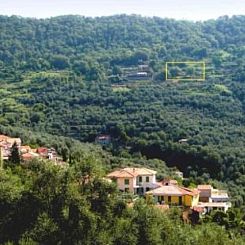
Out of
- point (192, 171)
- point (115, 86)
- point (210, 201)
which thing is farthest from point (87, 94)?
point (210, 201)

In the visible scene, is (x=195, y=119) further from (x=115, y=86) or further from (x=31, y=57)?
(x=31, y=57)

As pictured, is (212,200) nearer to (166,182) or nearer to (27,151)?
(166,182)

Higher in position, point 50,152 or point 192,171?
point 50,152

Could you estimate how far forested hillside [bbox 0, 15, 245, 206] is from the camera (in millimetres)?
50562

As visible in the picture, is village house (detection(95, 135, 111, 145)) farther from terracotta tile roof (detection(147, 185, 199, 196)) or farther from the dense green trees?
the dense green trees

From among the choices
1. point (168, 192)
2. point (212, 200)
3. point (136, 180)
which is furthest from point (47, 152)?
point (212, 200)

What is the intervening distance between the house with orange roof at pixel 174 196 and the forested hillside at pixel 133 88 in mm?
4619

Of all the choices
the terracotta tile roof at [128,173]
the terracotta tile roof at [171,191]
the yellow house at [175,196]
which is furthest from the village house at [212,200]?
the terracotta tile roof at [128,173]

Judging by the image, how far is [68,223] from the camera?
18.9 metres

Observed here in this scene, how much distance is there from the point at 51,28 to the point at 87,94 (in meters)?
32.5

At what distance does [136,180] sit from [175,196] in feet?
11.6

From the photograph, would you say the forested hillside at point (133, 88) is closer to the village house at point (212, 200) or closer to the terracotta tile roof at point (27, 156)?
the village house at point (212, 200)

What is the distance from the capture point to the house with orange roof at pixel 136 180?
33438mm

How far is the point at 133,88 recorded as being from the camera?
71.2 metres
